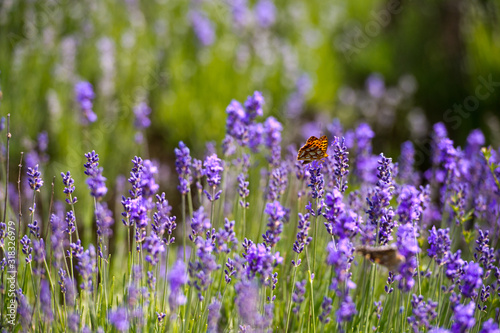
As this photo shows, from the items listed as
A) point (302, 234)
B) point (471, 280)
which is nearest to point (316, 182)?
point (302, 234)

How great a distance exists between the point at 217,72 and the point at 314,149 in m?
3.57

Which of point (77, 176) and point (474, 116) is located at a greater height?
point (474, 116)

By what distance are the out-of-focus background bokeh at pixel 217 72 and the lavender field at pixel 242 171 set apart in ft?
0.08

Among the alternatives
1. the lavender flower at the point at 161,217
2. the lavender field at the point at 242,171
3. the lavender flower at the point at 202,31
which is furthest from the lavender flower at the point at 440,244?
the lavender flower at the point at 202,31

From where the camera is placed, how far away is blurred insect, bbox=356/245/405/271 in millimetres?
1702

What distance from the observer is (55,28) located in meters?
5.04

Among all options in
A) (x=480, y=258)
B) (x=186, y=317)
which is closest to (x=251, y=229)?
(x=186, y=317)

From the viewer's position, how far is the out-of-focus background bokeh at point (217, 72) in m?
4.40

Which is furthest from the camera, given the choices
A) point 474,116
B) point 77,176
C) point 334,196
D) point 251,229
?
point 474,116

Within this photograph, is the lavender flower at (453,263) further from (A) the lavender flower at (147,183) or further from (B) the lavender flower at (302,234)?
(A) the lavender flower at (147,183)

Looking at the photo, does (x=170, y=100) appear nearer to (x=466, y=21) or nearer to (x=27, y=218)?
(x=27, y=218)

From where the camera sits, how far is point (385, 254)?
173 centimetres

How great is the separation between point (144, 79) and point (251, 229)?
2.73 meters

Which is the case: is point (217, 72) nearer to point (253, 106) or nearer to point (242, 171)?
point (242, 171)
